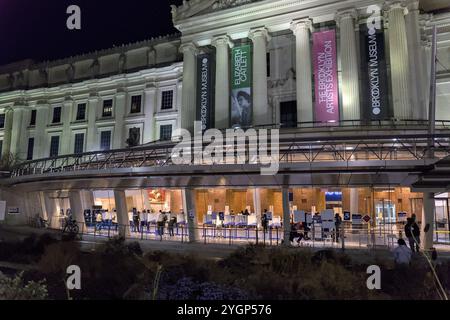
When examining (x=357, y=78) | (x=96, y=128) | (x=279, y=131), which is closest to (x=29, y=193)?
(x=96, y=128)

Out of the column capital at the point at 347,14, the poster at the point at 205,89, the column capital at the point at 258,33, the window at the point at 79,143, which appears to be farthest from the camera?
the window at the point at 79,143

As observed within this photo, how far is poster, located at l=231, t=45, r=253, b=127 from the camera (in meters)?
38.1

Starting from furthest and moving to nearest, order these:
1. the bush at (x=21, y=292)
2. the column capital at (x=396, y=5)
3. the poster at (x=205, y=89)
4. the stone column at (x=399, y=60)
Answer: the poster at (x=205, y=89), the column capital at (x=396, y=5), the stone column at (x=399, y=60), the bush at (x=21, y=292)

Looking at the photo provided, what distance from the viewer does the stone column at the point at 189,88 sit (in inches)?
1642

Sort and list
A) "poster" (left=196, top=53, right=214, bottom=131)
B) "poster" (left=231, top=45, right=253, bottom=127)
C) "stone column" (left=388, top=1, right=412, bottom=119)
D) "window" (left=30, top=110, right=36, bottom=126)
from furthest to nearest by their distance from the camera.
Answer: "window" (left=30, top=110, right=36, bottom=126) → "poster" (left=196, top=53, right=214, bottom=131) → "poster" (left=231, top=45, right=253, bottom=127) → "stone column" (left=388, top=1, right=412, bottom=119)

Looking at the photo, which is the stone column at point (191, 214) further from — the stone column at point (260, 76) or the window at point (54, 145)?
the window at point (54, 145)

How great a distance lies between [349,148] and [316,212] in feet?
16.0

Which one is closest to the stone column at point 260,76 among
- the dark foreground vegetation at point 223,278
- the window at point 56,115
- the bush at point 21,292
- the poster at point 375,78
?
the poster at point 375,78

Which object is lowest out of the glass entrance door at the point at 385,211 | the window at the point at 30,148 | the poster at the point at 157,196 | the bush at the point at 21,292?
the bush at the point at 21,292

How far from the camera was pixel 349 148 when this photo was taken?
25.2m

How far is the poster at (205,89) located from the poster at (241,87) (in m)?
3.42

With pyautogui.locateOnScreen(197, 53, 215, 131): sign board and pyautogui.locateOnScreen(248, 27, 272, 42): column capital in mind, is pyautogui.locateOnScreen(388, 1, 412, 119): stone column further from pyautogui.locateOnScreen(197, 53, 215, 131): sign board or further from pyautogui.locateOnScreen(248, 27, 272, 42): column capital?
pyautogui.locateOnScreen(197, 53, 215, 131): sign board

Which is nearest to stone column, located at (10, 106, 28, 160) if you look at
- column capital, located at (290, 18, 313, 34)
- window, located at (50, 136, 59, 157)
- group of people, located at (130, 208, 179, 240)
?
window, located at (50, 136, 59, 157)
